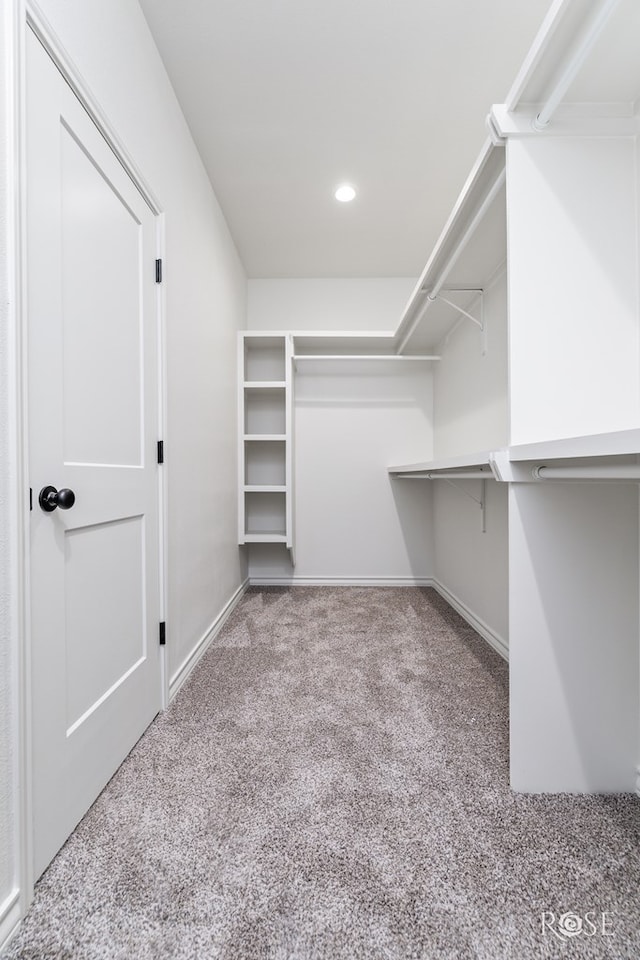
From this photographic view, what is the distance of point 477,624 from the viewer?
2398 millimetres

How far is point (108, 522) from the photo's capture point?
1.24m

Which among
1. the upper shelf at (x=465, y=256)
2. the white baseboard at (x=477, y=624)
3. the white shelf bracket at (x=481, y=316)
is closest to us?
the upper shelf at (x=465, y=256)

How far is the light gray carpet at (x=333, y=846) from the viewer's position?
778mm

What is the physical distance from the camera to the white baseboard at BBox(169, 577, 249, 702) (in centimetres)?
171

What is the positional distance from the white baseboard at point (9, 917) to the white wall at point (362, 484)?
8.54ft

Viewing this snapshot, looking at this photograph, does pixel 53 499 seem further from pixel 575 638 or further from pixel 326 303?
pixel 326 303

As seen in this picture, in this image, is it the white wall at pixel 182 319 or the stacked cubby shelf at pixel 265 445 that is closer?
the white wall at pixel 182 319

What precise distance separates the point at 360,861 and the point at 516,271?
150 centimetres

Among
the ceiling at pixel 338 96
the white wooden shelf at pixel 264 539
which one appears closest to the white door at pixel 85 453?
the ceiling at pixel 338 96

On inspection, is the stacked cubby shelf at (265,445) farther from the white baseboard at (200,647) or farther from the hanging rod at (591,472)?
the hanging rod at (591,472)

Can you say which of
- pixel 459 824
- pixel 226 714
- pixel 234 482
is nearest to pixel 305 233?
pixel 234 482

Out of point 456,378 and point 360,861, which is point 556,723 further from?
point 456,378

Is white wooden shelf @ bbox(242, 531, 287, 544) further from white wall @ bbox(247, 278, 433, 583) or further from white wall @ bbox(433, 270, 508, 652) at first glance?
white wall @ bbox(433, 270, 508, 652)

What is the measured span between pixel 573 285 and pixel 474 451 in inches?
57.6
